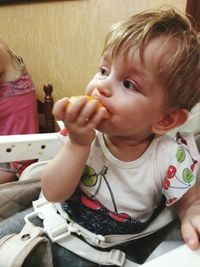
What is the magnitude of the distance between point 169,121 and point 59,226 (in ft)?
0.89

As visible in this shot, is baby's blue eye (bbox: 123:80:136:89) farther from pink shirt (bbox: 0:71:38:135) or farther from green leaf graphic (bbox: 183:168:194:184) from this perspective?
pink shirt (bbox: 0:71:38:135)

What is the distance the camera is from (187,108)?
57 cm

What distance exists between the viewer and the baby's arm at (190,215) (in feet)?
1.60

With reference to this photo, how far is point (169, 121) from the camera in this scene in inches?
23.0

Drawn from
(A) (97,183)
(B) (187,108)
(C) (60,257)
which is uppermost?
(B) (187,108)

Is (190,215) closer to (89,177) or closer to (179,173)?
(179,173)

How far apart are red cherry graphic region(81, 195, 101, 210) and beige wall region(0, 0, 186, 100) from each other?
613 millimetres

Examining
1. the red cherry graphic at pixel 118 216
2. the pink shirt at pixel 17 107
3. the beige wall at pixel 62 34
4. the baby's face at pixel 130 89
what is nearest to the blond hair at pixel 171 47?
the baby's face at pixel 130 89

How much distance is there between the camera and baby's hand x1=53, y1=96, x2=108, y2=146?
46 centimetres

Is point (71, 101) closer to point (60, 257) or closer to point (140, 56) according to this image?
point (140, 56)

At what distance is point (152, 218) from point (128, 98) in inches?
10.3

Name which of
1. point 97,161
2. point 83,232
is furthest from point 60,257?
point 97,161

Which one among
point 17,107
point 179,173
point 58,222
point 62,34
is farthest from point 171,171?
point 62,34

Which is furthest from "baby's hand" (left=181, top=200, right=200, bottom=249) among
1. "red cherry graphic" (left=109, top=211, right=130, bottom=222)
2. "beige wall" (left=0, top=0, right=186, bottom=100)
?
"beige wall" (left=0, top=0, right=186, bottom=100)
